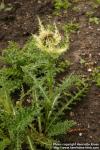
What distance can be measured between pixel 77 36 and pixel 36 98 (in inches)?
64.6

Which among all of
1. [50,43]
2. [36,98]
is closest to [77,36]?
[36,98]

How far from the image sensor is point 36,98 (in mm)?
3631

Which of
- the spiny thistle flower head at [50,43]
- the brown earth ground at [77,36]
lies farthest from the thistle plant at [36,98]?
the brown earth ground at [77,36]

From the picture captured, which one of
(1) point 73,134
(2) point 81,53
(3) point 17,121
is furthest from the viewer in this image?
(2) point 81,53

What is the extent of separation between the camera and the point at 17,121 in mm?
3076

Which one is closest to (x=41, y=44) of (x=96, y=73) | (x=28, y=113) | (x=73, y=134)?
(x=28, y=113)

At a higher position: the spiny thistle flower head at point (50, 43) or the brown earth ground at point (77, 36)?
the spiny thistle flower head at point (50, 43)

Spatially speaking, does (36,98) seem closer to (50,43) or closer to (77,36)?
(50,43)

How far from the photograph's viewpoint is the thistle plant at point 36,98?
314 centimetres

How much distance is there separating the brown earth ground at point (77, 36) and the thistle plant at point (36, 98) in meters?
0.15

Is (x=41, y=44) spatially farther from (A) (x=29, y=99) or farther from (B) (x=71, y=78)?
(A) (x=29, y=99)

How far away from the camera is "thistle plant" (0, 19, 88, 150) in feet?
10.3

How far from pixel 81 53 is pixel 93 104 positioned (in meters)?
0.97

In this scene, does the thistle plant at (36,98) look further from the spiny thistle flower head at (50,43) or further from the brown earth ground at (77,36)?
the brown earth ground at (77,36)
